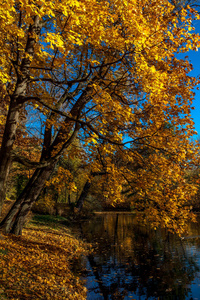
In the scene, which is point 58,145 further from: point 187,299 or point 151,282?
point 187,299

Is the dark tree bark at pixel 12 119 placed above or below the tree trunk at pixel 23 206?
above

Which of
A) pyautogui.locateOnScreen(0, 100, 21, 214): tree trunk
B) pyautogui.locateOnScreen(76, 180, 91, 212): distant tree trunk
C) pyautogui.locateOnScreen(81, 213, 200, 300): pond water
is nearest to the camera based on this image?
pyautogui.locateOnScreen(0, 100, 21, 214): tree trunk

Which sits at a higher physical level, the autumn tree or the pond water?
the autumn tree

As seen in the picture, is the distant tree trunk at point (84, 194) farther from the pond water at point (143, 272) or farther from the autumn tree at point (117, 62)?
the autumn tree at point (117, 62)

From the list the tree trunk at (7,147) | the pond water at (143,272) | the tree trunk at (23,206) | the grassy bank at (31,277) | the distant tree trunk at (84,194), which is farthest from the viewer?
the distant tree trunk at (84,194)

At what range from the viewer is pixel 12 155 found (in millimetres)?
6066

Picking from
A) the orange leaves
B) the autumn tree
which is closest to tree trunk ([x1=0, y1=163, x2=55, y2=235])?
the orange leaves

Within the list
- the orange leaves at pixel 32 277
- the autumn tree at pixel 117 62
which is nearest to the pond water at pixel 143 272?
the orange leaves at pixel 32 277

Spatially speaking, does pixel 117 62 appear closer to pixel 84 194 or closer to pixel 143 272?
pixel 143 272

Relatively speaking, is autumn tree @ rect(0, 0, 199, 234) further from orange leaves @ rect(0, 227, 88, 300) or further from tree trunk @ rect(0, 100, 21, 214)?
orange leaves @ rect(0, 227, 88, 300)

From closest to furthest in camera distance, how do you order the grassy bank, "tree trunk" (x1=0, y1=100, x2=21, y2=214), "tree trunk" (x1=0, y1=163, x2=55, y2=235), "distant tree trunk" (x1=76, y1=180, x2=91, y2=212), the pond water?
the grassy bank < "tree trunk" (x1=0, y1=100, x2=21, y2=214) < the pond water < "tree trunk" (x1=0, y1=163, x2=55, y2=235) < "distant tree trunk" (x1=76, y1=180, x2=91, y2=212)

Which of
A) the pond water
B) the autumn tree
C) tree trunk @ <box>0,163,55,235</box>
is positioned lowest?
the pond water

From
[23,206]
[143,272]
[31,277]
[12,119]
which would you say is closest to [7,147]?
[12,119]

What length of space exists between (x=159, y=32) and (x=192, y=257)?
9950 mm
